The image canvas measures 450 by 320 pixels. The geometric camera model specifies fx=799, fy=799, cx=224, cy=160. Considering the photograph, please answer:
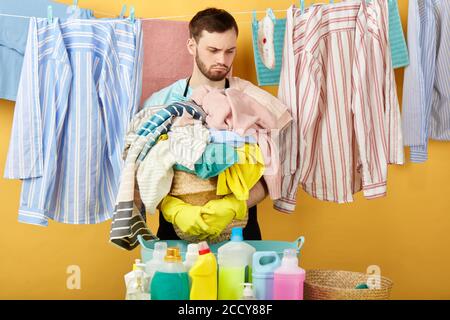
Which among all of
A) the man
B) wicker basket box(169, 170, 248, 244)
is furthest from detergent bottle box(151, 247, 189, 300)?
the man

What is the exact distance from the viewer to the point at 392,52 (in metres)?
3.34

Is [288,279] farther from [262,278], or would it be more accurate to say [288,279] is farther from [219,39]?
[219,39]

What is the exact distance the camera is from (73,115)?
320 cm

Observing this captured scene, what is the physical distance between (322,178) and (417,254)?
2.62ft

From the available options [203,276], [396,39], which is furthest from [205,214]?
[396,39]

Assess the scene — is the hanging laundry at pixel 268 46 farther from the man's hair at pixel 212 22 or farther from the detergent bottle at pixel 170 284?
the detergent bottle at pixel 170 284

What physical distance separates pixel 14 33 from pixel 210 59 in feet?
2.87

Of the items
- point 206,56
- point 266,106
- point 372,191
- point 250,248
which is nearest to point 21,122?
point 206,56

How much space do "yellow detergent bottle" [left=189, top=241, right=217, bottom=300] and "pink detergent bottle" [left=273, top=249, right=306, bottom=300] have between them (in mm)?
193

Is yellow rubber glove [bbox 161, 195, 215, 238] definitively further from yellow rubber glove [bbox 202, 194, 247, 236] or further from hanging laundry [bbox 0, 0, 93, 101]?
hanging laundry [bbox 0, 0, 93, 101]

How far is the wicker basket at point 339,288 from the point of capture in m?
2.59

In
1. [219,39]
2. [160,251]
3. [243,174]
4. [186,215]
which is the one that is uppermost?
[219,39]

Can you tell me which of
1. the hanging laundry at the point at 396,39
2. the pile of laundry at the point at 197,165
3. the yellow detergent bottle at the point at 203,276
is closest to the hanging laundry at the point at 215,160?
the pile of laundry at the point at 197,165

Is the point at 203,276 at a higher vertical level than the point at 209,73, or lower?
lower
